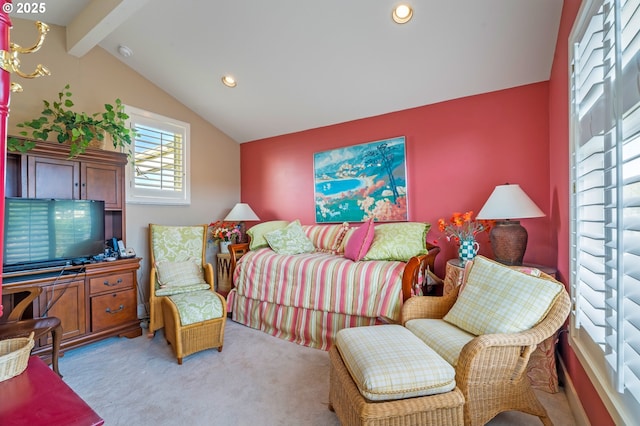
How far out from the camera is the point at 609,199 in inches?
46.6

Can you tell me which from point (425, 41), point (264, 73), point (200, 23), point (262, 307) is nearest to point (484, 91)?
point (425, 41)

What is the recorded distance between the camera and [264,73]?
118 inches

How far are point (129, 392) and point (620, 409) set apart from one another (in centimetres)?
249

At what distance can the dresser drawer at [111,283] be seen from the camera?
8.20ft

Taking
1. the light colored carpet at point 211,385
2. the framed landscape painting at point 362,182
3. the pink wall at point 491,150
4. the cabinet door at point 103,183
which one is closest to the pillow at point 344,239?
the framed landscape painting at point 362,182

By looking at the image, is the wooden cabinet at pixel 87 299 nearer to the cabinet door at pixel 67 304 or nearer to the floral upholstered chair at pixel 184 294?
the cabinet door at pixel 67 304

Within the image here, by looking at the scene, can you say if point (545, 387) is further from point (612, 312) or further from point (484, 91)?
point (484, 91)

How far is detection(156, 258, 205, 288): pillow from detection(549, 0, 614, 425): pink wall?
292 cm

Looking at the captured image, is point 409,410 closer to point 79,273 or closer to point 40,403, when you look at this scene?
point 40,403

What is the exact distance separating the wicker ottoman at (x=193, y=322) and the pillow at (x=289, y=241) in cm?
86

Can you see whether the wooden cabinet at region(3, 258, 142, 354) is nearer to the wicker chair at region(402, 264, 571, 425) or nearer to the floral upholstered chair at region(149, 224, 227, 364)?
the floral upholstered chair at region(149, 224, 227, 364)

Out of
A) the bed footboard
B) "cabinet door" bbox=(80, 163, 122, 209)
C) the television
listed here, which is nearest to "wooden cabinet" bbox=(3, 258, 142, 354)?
the television

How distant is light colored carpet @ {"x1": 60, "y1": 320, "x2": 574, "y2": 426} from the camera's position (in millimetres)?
1672

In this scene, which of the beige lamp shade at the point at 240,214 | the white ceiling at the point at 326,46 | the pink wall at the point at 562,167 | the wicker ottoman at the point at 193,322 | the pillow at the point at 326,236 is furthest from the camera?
the beige lamp shade at the point at 240,214
